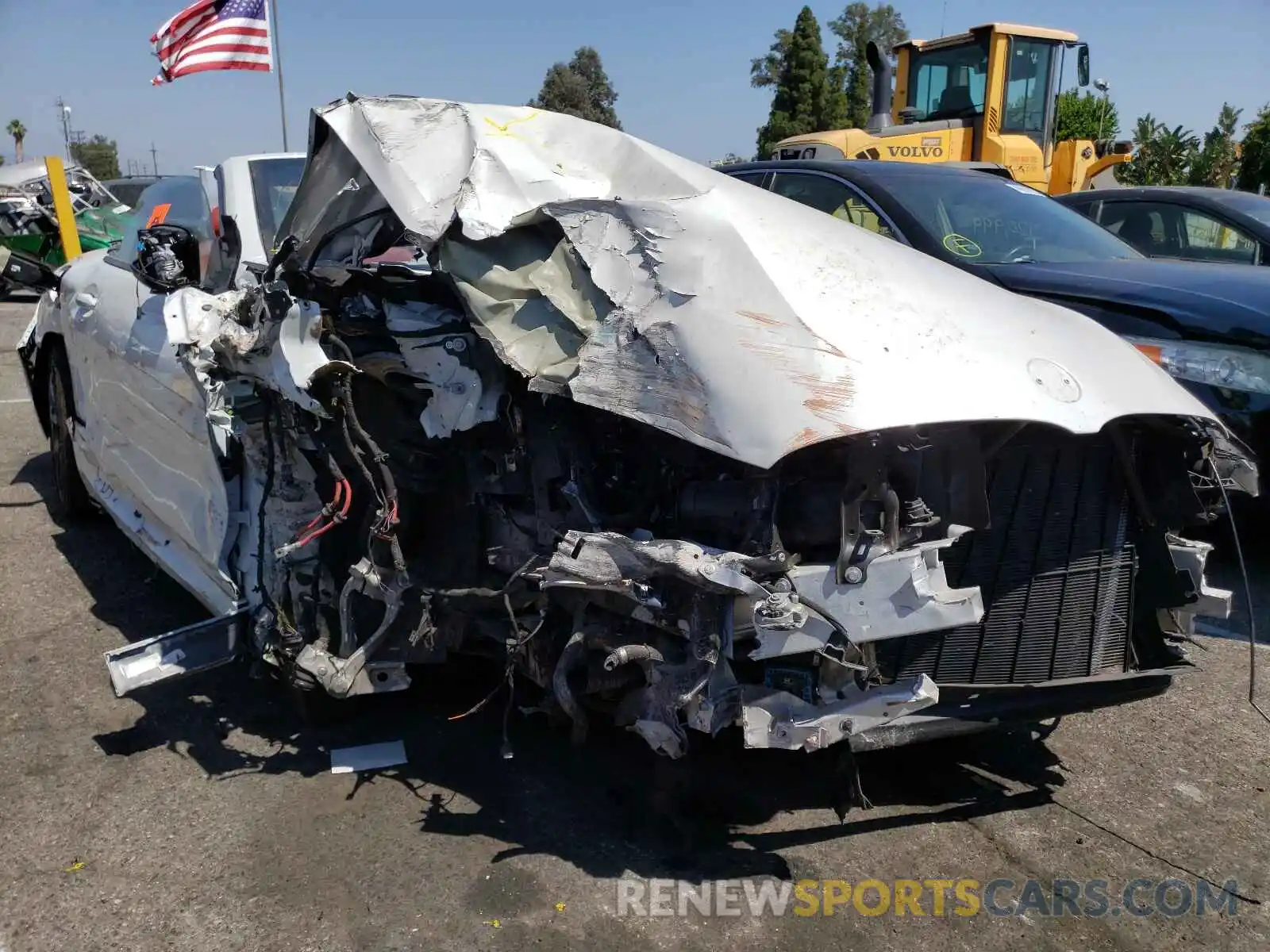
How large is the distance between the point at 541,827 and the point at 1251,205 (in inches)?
255

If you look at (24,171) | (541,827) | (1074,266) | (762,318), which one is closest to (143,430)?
(541,827)

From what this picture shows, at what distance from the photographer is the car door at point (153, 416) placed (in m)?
3.57

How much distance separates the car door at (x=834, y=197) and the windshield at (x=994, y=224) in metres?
0.15

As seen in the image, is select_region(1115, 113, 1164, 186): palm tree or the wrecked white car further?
select_region(1115, 113, 1164, 186): palm tree

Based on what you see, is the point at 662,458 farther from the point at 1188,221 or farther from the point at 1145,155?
the point at 1145,155

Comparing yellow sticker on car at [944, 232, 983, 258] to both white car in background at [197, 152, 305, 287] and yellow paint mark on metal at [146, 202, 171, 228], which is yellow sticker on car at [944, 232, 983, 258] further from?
yellow paint mark on metal at [146, 202, 171, 228]

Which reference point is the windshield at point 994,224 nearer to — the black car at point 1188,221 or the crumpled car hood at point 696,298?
the black car at point 1188,221

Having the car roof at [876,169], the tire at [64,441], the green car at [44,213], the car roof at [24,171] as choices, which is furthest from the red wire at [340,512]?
the car roof at [24,171]

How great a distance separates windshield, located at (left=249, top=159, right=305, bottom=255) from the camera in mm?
3966

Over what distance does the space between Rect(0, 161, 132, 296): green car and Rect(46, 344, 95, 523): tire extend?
34.4 feet

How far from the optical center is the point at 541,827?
9.61ft

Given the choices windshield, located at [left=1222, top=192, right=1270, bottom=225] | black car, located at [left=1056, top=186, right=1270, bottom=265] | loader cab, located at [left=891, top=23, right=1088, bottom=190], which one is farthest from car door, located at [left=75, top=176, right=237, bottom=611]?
loader cab, located at [left=891, top=23, right=1088, bottom=190]

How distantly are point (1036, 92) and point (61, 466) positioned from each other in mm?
10831

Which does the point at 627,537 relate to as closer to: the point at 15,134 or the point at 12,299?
the point at 12,299
